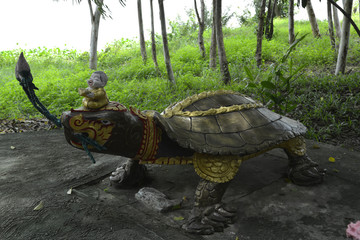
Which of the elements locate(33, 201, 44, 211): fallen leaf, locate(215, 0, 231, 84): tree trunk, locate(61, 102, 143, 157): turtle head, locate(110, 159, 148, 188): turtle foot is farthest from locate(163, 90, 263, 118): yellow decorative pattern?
locate(215, 0, 231, 84): tree trunk

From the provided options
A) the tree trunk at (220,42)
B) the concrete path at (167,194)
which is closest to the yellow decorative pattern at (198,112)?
the concrete path at (167,194)

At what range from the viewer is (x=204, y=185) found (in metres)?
1.91

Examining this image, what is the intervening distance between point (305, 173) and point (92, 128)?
5.52ft

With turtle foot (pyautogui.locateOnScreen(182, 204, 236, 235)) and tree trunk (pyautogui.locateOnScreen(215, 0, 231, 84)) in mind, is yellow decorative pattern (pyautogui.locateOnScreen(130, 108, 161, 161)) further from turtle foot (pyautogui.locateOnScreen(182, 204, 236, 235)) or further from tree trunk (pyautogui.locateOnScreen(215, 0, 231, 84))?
tree trunk (pyautogui.locateOnScreen(215, 0, 231, 84))

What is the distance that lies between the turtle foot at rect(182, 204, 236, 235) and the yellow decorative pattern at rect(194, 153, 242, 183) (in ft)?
0.62

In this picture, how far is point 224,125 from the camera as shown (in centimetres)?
202

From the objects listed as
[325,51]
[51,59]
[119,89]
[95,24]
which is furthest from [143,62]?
[325,51]

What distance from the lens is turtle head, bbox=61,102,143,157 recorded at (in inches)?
61.1

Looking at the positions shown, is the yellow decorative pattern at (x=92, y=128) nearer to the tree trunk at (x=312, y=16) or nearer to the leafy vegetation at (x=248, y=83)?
the leafy vegetation at (x=248, y=83)

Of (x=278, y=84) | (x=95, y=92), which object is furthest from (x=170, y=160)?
(x=278, y=84)

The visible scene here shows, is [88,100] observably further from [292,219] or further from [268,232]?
[292,219]

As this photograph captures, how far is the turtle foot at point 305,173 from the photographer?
2270mm

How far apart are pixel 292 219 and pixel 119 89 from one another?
5054 millimetres

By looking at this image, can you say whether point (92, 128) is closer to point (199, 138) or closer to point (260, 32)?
point (199, 138)
